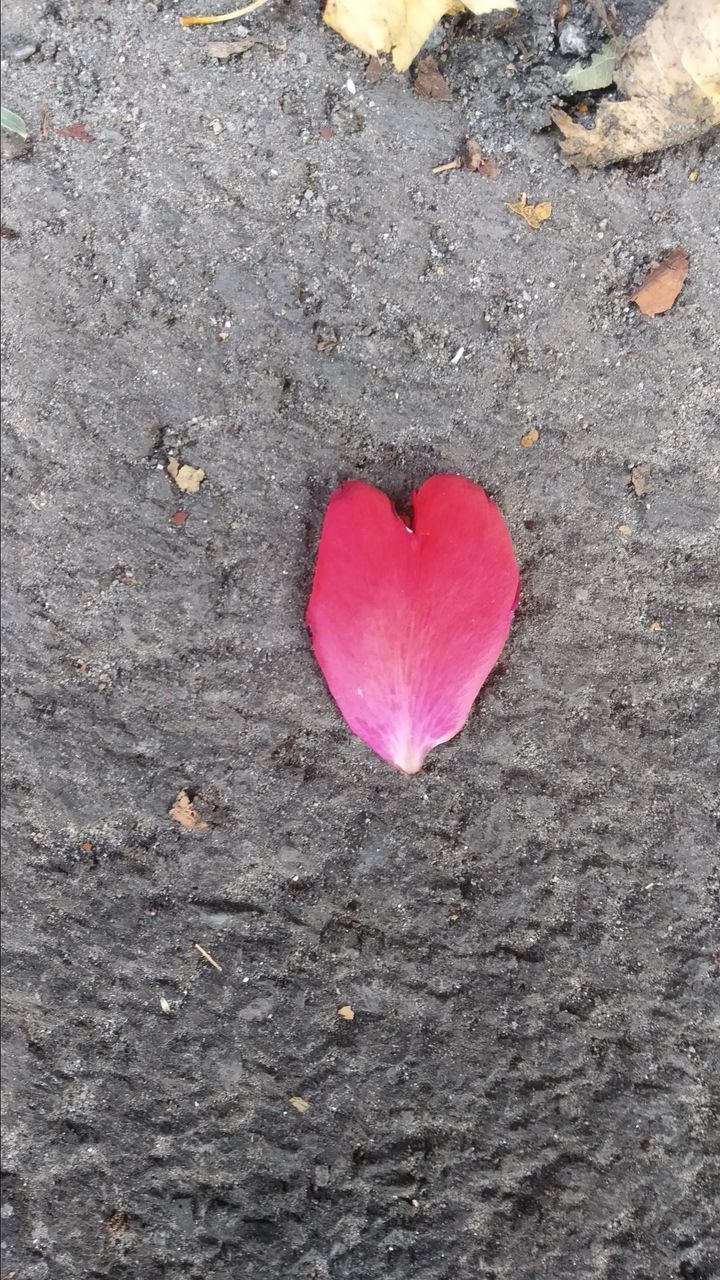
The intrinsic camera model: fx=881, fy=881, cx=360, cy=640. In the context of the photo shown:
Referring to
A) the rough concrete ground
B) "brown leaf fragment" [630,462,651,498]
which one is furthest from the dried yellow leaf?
"brown leaf fragment" [630,462,651,498]

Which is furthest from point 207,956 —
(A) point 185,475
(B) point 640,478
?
(B) point 640,478

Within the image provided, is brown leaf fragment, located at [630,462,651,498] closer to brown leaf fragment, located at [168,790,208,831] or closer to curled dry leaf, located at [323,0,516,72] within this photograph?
curled dry leaf, located at [323,0,516,72]

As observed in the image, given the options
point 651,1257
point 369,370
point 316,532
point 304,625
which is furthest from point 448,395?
A: point 651,1257

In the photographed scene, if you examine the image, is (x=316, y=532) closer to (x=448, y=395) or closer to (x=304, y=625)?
(x=304, y=625)

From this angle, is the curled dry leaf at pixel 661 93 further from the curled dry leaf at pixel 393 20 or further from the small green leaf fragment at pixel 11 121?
the small green leaf fragment at pixel 11 121

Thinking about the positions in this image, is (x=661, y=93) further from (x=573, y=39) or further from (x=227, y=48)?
(x=227, y=48)
